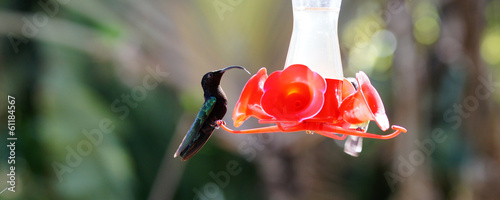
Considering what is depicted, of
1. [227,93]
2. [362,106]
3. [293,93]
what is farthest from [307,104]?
[227,93]

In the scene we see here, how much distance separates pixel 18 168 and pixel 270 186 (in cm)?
333

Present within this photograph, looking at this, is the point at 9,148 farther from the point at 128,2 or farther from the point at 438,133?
the point at 438,133

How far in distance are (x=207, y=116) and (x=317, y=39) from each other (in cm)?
70

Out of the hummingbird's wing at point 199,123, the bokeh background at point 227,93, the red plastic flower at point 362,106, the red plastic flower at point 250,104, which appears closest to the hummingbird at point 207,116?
the hummingbird's wing at point 199,123

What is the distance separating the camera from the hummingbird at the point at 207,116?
10.2ft

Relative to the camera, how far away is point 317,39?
10.7ft

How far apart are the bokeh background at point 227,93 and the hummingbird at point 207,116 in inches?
140

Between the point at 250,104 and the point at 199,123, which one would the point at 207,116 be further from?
the point at 250,104

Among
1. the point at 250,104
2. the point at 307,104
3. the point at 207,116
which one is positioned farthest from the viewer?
the point at 207,116

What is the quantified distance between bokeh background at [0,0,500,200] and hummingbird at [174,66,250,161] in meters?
3.55

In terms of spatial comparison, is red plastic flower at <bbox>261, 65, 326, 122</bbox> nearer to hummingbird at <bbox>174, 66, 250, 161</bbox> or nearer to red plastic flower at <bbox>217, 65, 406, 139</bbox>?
red plastic flower at <bbox>217, 65, 406, 139</bbox>

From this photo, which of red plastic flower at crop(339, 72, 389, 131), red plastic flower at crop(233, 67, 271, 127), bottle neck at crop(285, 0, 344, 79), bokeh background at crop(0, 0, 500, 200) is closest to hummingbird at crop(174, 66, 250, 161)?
red plastic flower at crop(233, 67, 271, 127)

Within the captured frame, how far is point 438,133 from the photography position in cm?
909

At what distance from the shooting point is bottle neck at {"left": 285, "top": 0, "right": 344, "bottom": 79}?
125 inches
